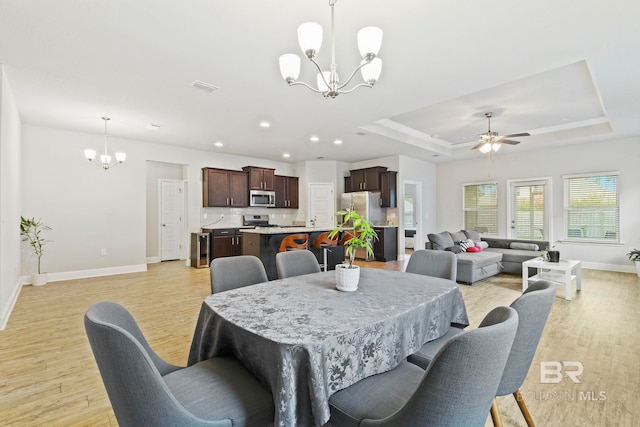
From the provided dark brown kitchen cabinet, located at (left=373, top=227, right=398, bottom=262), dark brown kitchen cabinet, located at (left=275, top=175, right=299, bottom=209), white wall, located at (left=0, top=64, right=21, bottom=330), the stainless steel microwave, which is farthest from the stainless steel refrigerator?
white wall, located at (left=0, top=64, right=21, bottom=330)

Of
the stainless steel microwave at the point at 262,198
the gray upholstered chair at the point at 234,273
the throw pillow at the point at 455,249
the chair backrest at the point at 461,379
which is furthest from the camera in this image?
the stainless steel microwave at the point at 262,198

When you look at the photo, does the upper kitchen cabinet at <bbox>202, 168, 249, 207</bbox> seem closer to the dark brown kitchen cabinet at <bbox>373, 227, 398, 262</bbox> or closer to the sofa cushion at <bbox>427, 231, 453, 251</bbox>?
the dark brown kitchen cabinet at <bbox>373, 227, 398, 262</bbox>

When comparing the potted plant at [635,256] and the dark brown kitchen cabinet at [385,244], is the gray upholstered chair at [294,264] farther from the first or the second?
the potted plant at [635,256]

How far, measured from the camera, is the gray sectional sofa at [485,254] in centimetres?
495

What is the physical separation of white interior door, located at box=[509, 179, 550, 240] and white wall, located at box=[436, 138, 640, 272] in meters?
0.14

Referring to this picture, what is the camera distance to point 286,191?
27.5 ft

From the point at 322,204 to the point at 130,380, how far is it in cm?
748

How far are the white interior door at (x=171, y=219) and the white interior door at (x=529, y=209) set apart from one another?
8388 mm

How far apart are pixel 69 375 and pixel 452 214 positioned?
868 cm

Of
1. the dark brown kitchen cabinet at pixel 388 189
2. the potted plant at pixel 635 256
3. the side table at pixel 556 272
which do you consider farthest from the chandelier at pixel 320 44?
the potted plant at pixel 635 256

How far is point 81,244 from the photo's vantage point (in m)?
5.59

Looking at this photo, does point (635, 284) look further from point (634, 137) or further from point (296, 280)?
point (296, 280)

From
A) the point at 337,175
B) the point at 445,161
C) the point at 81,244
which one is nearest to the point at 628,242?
the point at 445,161

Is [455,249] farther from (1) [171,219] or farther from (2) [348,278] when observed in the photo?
(1) [171,219]
